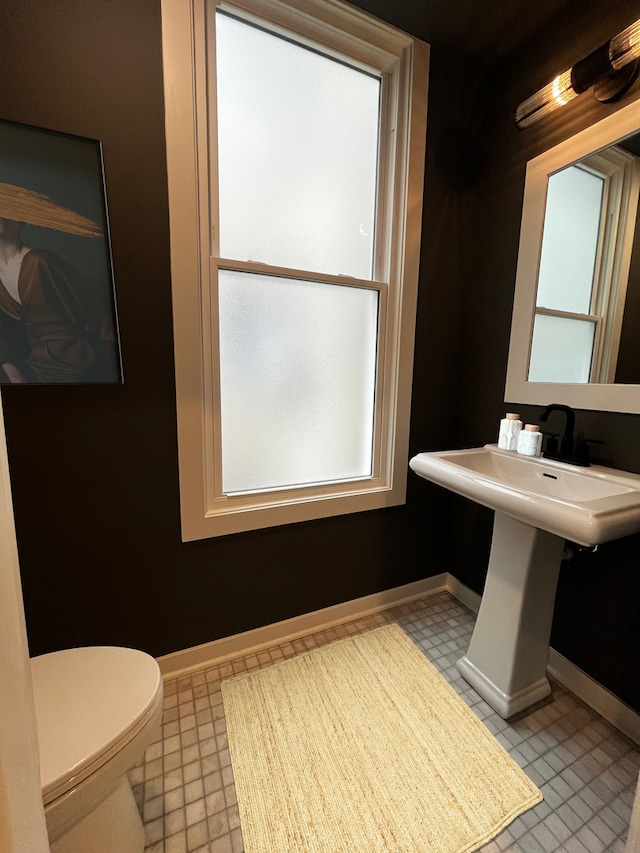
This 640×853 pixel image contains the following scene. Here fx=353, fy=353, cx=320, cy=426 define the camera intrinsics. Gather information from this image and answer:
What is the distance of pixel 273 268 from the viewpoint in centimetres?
133

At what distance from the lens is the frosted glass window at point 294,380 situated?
136 centimetres

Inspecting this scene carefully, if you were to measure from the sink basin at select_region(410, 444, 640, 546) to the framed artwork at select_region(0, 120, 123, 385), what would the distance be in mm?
1196

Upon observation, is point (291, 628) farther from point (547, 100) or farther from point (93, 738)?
point (547, 100)

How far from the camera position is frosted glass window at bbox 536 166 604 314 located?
1.26 m

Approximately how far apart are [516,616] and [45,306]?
1.80m

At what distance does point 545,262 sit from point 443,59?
965 millimetres

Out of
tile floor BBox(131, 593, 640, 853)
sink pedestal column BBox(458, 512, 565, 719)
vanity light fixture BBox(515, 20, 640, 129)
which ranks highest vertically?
vanity light fixture BBox(515, 20, 640, 129)

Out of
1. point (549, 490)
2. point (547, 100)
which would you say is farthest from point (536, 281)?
point (549, 490)

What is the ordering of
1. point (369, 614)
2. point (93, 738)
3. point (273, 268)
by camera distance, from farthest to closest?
point (369, 614) < point (273, 268) < point (93, 738)

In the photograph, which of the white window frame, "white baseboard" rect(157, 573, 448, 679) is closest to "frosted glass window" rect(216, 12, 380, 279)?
the white window frame

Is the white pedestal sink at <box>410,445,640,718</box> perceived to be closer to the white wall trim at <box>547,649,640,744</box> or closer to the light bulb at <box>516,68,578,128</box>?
the white wall trim at <box>547,649,640,744</box>

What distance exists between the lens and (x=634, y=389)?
3.76 ft

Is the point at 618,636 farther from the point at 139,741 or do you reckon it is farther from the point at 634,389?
the point at 139,741

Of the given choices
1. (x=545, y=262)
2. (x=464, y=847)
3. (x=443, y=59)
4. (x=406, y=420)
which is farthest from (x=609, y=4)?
(x=464, y=847)
